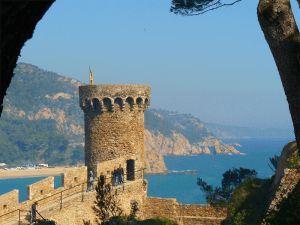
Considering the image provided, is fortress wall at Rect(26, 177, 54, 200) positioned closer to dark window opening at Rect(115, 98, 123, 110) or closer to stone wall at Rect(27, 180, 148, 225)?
stone wall at Rect(27, 180, 148, 225)

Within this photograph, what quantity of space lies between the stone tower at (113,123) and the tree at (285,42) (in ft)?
40.9

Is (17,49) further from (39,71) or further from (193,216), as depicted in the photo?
(39,71)

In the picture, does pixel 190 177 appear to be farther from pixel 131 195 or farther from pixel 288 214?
pixel 288 214

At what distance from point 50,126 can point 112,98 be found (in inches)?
5141

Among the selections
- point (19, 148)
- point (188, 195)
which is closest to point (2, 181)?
point (19, 148)

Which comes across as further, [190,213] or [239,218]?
[190,213]

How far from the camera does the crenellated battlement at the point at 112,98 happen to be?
18.2 meters

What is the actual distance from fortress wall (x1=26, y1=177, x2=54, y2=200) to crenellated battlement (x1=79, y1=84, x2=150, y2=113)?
434 centimetres

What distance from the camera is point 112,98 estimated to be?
18172 millimetres

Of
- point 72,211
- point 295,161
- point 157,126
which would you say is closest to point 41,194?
point 72,211

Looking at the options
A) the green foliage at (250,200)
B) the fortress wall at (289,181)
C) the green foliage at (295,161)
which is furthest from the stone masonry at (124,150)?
the fortress wall at (289,181)

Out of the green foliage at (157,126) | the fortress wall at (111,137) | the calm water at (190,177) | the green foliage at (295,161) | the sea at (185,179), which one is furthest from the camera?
the green foliage at (157,126)

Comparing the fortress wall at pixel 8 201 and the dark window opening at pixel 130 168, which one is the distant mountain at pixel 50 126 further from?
the fortress wall at pixel 8 201

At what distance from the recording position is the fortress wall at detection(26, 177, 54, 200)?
558 inches
